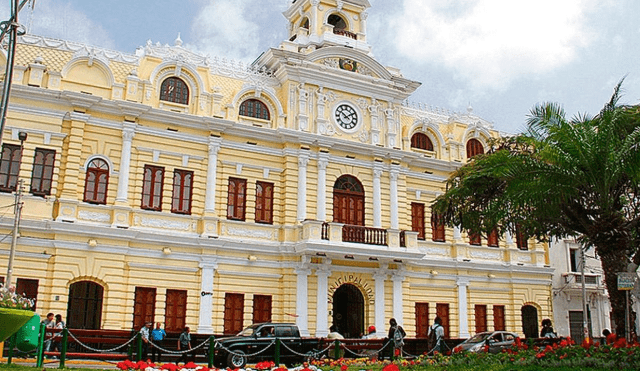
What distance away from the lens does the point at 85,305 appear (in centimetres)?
2309

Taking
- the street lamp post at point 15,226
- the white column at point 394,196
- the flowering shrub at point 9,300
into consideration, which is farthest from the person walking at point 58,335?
the white column at point 394,196

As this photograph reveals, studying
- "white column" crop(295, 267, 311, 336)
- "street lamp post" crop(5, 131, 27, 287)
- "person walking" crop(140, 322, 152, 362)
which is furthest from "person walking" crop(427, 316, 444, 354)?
"street lamp post" crop(5, 131, 27, 287)

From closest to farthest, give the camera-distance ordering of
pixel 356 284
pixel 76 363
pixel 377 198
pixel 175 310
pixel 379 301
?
pixel 76 363, pixel 175 310, pixel 356 284, pixel 379 301, pixel 377 198

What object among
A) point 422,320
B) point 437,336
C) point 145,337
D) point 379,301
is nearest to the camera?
point 145,337

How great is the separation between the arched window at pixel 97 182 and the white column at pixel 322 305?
353 inches

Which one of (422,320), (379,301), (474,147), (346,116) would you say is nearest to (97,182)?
(346,116)

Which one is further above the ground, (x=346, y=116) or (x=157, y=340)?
(x=346, y=116)

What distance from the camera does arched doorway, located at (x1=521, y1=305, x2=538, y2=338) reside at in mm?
32062

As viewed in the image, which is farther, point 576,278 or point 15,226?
point 576,278

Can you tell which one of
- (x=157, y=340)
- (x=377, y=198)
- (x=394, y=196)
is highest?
(x=394, y=196)

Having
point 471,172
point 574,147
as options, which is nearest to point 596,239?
point 574,147

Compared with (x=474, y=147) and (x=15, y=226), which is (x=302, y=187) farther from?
(x=15, y=226)

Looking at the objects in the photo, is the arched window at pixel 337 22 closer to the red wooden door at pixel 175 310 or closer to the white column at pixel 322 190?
the white column at pixel 322 190

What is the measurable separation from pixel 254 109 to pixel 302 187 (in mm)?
3989
